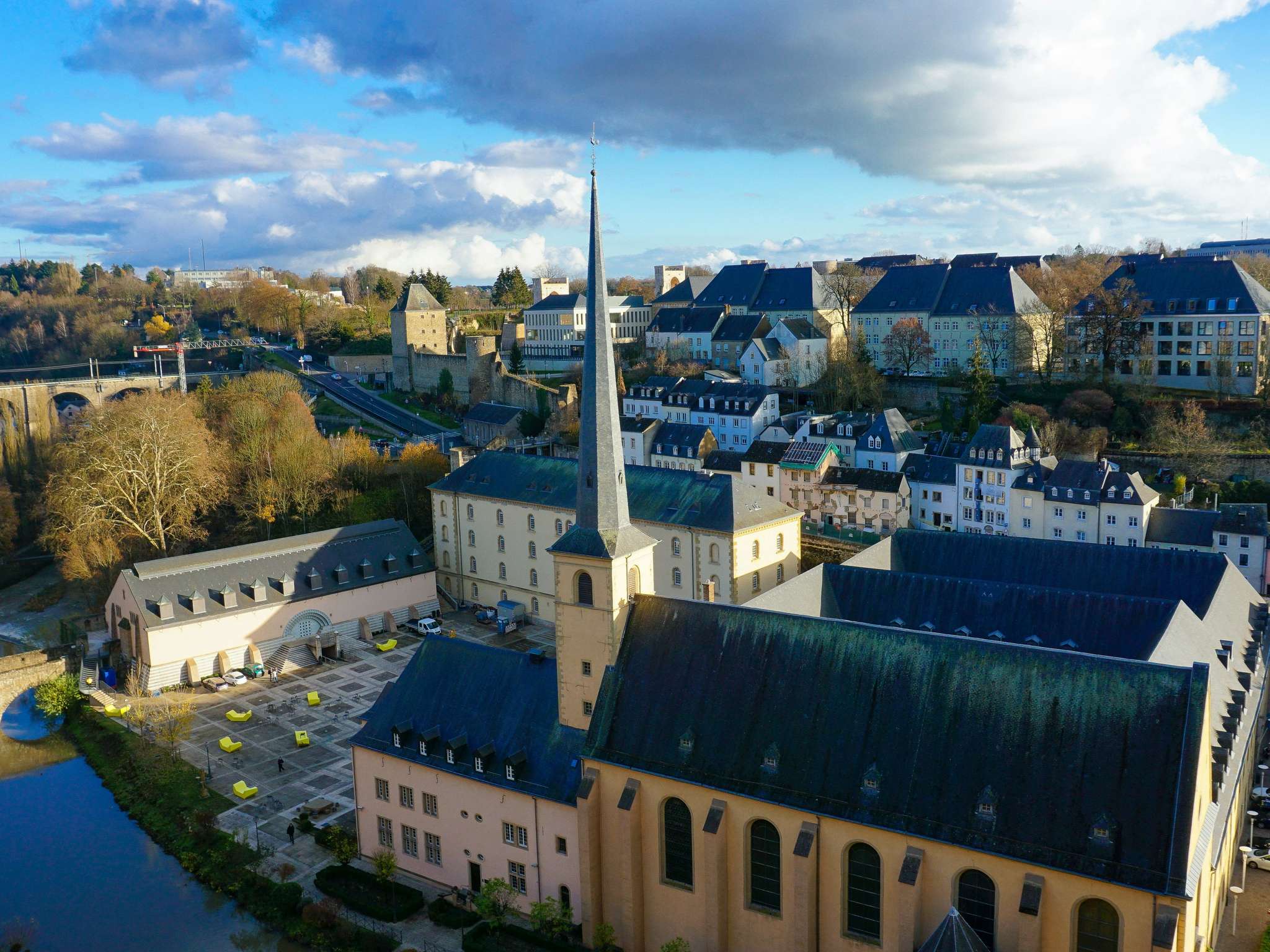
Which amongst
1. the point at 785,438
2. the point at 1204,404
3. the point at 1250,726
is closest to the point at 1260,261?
the point at 1204,404

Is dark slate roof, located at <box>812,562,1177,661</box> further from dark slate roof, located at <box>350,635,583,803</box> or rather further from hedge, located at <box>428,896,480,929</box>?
hedge, located at <box>428,896,480,929</box>

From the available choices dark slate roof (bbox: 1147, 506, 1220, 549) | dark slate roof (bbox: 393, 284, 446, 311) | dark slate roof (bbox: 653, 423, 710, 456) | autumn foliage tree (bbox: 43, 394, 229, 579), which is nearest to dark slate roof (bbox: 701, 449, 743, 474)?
dark slate roof (bbox: 653, 423, 710, 456)

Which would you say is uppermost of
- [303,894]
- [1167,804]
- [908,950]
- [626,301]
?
[626,301]

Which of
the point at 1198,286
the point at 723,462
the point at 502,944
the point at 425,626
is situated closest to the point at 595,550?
the point at 502,944

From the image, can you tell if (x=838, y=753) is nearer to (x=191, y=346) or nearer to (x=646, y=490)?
(x=646, y=490)

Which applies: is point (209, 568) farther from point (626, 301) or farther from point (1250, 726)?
point (626, 301)

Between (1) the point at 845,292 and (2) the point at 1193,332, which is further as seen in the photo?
(1) the point at 845,292

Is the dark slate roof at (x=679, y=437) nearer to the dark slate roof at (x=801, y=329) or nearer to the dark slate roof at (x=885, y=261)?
the dark slate roof at (x=801, y=329)
